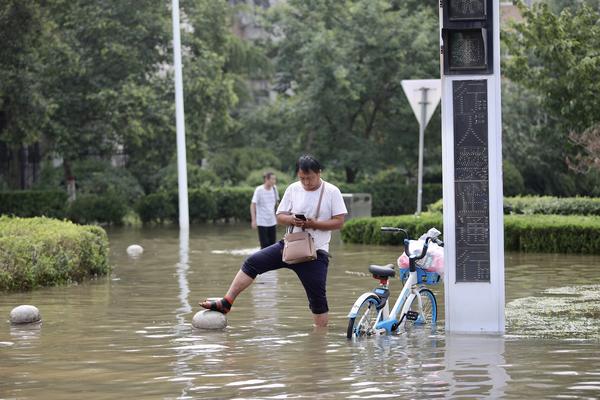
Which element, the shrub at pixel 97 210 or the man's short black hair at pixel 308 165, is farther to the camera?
the shrub at pixel 97 210

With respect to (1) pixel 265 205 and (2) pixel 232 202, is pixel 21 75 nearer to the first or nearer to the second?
(2) pixel 232 202

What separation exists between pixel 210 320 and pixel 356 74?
31.0 m

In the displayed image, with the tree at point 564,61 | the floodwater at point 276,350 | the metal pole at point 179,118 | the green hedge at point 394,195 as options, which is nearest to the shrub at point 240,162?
the green hedge at point 394,195

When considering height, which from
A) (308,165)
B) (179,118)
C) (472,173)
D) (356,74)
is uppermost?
(356,74)

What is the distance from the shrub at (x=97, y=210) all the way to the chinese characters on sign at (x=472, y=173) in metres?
27.8

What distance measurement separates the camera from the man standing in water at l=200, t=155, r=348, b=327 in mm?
12594

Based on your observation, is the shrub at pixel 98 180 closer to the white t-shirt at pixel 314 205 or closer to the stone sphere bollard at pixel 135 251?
the stone sphere bollard at pixel 135 251

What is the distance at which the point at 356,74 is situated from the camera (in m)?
43.4

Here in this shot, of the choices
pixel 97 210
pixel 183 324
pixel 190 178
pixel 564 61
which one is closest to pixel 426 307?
pixel 183 324

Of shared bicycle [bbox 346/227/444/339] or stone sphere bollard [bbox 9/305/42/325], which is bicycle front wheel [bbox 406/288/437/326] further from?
stone sphere bollard [bbox 9/305/42/325]

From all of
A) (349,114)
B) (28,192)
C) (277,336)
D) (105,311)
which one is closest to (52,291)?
(105,311)

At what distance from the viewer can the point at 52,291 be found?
1716 centimetres

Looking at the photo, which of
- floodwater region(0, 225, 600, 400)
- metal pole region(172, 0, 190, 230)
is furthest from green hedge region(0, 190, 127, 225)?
floodwater region(0, 225, 600, 400)

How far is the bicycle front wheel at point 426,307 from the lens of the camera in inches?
512
